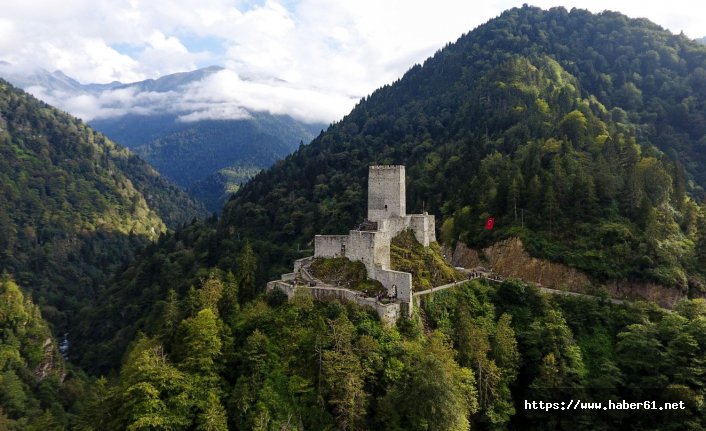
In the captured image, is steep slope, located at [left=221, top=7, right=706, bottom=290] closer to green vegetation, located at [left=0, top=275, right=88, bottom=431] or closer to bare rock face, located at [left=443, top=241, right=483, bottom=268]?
bare rock face, located at [left=443, top=241, right=483, bottom=268]

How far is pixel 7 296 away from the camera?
86.0m

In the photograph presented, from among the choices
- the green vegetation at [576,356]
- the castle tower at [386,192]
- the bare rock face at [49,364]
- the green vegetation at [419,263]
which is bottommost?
the bare rock face at [49,364]

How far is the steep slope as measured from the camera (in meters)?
55.0

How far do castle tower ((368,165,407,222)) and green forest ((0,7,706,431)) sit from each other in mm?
3350

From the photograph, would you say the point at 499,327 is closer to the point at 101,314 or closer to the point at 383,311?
the point at 383,311

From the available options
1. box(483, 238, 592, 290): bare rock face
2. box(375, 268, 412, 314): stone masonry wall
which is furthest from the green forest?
box(375, 268, 412, 314): stone masonry wall

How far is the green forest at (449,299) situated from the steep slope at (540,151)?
0.39 metres

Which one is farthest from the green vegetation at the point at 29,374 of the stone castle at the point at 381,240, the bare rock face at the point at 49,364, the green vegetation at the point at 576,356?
the green vegetation at the point at 576,356

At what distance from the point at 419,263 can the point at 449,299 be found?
419cm

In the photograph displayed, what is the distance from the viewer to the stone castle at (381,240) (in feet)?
129

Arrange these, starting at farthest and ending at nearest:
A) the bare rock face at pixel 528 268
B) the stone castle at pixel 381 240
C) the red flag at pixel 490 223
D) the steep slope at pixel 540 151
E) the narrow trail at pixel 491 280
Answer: the red flag at pixel 490 223 < the steep slope at pixel 540 151 < the bare rock face at pixel 528 268 < the narrow trail at pixel 491 280 < the stone castle at pixel 381 240

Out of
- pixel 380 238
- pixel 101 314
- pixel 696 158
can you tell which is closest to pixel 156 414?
pixel 380 238

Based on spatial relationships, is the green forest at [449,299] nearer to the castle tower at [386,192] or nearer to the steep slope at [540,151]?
the steep slope at [540,151]

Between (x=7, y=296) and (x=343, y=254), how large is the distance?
241 ft
